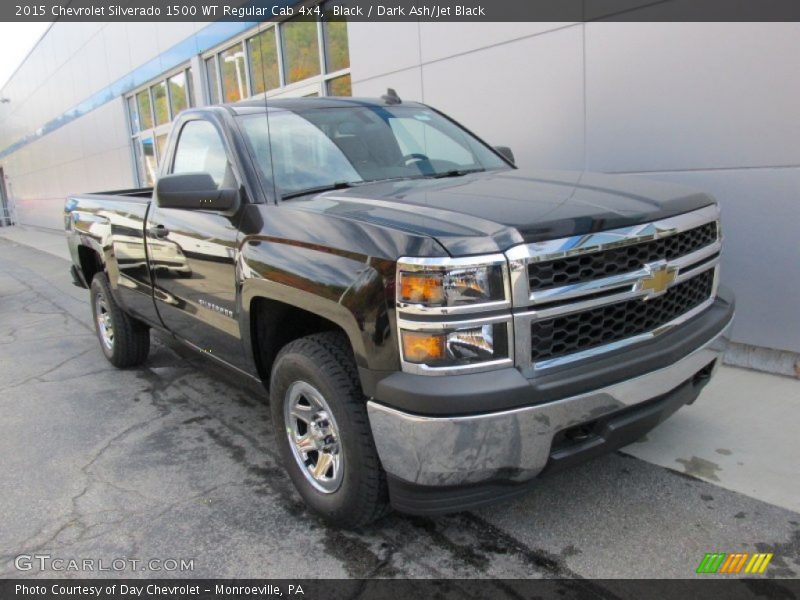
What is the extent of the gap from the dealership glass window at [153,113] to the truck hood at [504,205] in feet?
40.0

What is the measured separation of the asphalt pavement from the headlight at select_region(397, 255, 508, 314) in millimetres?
1156

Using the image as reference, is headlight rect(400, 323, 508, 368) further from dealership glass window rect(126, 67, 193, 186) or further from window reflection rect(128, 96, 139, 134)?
window reflection rect(128, 96, 139, 134)

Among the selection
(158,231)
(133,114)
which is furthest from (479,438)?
(133,114)

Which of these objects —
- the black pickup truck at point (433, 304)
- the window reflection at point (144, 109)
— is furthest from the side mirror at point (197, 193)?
the window reflection at point (144, 109)

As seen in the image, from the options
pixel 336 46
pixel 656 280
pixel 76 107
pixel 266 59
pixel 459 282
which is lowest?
pixel 656 280

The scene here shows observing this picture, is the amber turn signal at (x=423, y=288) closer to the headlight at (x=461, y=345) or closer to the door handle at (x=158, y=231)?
the headlight at (x=461, y=345)

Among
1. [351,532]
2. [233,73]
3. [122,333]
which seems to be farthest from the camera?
[233,73]

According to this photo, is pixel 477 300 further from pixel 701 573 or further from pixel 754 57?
pixel 754 57

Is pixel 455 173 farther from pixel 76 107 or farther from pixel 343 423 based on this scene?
pixel 76 107

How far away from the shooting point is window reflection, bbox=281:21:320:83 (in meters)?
9.48

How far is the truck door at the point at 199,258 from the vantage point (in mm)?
3355

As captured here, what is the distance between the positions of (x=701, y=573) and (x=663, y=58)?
3.84 m

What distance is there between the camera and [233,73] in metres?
12.2

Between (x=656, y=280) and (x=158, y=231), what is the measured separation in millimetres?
2999
